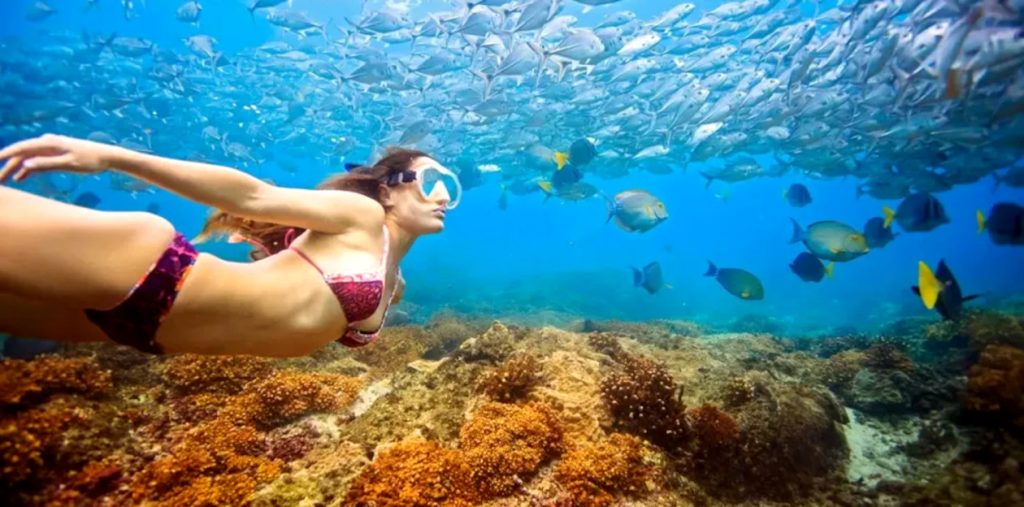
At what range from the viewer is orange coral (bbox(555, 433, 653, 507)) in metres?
3.99

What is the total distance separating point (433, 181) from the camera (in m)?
3.55

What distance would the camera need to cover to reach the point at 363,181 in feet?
11.1

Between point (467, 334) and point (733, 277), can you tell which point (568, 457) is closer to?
point (733, 277)

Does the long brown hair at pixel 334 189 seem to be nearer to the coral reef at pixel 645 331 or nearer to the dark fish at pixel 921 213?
the coral reef at pixel 645 331

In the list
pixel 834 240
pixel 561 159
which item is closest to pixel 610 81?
pixel 561 159

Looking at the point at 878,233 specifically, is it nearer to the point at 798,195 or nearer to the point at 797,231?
the point at 797,231

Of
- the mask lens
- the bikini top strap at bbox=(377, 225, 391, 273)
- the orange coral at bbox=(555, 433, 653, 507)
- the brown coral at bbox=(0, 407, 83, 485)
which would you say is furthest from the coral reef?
the brown coral at bbox=(0, 407, 83, 485)

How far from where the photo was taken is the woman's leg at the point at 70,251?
1.96 meters

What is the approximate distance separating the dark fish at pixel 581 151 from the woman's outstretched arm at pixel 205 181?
27.1 ft

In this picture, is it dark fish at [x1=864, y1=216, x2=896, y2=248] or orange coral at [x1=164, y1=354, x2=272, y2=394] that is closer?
orange coral at [x1=164, y1=354, x2=272, y2=394]

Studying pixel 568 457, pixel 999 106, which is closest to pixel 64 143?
pixel 568 457

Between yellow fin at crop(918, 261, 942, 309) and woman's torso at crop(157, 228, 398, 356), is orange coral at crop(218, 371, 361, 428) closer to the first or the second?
woman's torso at crop(157, 228, 398, 356)

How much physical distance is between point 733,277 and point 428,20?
12176mm

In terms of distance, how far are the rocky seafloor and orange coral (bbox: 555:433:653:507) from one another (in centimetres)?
2
